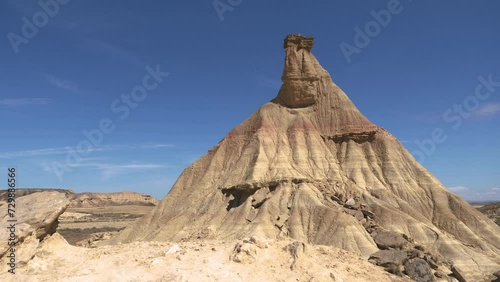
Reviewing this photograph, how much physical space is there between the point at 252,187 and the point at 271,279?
26.2 meters

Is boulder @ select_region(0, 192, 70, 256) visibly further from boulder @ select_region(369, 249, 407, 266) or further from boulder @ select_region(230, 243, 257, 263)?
boulder @ select_region(369, 249, 407, 266)

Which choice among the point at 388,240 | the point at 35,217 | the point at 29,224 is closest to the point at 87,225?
the point at 388,240

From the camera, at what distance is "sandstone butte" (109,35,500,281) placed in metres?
31.6

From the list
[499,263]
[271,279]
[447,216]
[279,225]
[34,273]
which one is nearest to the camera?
[271,279]

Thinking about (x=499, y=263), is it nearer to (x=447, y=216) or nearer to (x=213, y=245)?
(x=447, y=216)

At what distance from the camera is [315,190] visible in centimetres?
3641

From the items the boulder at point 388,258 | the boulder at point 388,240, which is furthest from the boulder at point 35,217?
the boulder at point 388,240

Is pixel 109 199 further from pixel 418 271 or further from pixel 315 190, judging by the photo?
pixel 418 271

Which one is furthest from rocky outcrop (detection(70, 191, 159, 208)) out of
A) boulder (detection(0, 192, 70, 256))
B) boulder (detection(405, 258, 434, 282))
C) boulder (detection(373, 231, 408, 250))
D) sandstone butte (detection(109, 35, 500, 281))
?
boulder (detection(405, 258, 434, 282))

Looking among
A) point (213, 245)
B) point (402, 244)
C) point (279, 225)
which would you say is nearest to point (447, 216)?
point (402, 244)

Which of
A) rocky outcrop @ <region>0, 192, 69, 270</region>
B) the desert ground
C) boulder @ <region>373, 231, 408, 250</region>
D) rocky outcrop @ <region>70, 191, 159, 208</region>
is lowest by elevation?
the desert ground

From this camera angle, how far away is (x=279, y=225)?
107 feet

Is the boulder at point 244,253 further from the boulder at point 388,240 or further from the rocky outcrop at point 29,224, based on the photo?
the boulder at point 388,240

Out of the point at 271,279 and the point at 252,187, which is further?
the point at 252,187
